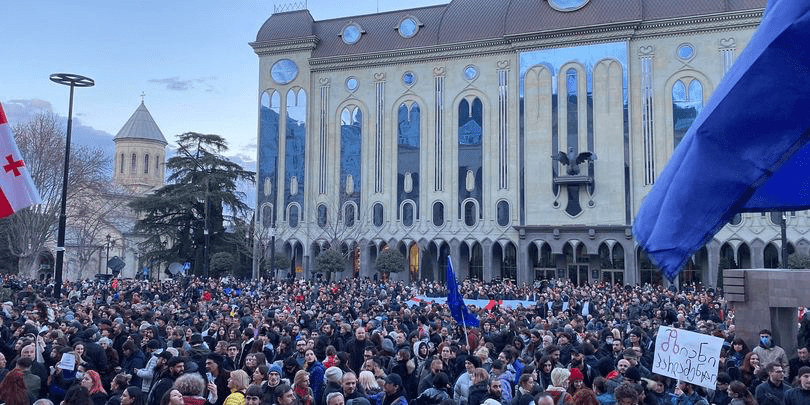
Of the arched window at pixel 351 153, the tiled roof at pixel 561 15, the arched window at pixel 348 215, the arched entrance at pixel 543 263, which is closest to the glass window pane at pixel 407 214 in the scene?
the arched window at pixel 351 153

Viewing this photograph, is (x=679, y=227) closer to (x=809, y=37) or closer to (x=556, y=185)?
(x=809, y=37)

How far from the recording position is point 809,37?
3.10 m

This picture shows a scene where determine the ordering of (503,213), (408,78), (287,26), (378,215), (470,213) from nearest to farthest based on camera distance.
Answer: (503,213)
(470,213)
(378,215)
(408,78)
(287,26)

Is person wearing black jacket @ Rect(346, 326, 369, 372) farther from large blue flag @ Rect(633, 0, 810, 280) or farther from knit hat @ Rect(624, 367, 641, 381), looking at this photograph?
large blue flag @ Rect(633, 0, 810, 280)

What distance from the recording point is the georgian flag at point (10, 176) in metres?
10.0

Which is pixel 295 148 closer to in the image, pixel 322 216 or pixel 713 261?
pixel 322 216

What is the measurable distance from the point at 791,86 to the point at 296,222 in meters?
52.1

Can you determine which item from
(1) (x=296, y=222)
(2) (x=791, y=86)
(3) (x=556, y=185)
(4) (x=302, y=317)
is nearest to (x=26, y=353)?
(4) (x=302, y=317)

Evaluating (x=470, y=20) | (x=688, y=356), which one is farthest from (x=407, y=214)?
(x=688, y=356)

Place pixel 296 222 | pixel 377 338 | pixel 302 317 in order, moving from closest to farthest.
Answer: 1. pixel 377 338
2. pixel 302 317
3. pixel 296 222

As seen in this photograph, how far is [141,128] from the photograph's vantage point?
288 feet

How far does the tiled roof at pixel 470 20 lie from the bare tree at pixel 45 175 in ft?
62.4

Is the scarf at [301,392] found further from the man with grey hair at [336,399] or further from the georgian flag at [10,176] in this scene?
the georgian flag at [10,176]

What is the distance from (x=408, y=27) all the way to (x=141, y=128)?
159 ft
